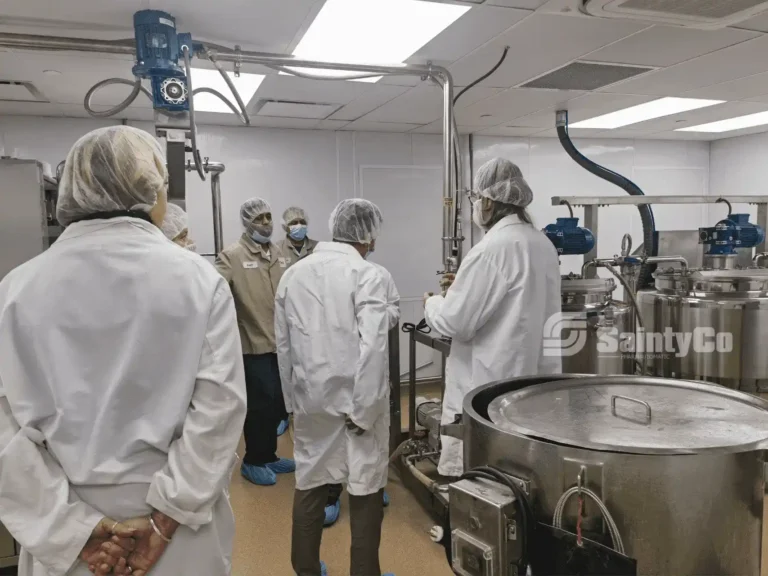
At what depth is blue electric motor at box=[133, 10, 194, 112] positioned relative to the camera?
203 centimetres

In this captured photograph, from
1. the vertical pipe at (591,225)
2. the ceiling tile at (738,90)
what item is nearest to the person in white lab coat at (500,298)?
the vertical pipe at (591,225)

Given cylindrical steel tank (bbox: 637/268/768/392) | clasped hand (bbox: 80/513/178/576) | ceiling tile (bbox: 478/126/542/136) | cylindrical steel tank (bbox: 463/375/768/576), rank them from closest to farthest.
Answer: cylindrical steel tank (bbox: 463/375/768/576) → clasped hand (bbox: 80/513/178/576) → cylindrical steel tank (bbox: 637/268/768/392) → ceiling tile (bbox: 478/126/542/136)

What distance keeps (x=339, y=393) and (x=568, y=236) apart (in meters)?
1.45

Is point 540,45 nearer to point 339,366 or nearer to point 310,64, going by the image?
point 310,64

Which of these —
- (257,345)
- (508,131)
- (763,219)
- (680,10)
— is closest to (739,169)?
(763,219)

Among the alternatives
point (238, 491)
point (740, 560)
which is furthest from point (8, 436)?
point (238, 491)

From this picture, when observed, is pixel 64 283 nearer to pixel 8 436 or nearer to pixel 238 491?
pixel 8 436

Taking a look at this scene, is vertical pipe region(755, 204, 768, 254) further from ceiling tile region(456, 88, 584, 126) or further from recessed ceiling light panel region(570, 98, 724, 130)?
ceiling tile region(456, 88, 584, 126)

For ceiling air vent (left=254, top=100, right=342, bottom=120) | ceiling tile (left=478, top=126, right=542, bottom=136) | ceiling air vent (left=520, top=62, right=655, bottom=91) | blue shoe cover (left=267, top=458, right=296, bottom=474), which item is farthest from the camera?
ceiling tile (left=478, top=126, right=542, bottom=136)

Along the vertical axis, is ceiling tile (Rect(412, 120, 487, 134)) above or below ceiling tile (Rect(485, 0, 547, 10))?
above

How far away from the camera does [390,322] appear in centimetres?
238

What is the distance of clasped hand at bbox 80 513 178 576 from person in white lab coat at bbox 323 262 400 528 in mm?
1164

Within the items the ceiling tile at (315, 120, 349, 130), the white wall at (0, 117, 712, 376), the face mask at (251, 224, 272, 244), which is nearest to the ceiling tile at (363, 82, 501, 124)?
the ceiling tile at (315, 120, 349, 130)

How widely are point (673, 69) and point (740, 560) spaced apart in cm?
269
